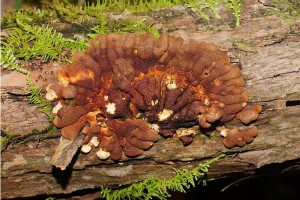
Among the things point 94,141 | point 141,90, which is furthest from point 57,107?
point 141,90

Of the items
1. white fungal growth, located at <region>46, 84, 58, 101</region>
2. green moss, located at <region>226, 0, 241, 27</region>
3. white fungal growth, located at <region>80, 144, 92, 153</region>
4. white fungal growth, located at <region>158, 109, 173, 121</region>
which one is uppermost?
green moss, located at <region>226, 0, 241, 27</region>

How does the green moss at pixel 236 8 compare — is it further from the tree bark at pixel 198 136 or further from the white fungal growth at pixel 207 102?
the white fungal growth at pixel 207 102

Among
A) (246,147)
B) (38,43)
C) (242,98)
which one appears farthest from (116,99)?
(246,147)

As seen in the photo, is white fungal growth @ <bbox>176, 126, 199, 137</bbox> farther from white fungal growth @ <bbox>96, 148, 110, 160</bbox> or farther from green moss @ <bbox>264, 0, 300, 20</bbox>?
green moss @ <bbox>264, 0, 300, 20</bbox>

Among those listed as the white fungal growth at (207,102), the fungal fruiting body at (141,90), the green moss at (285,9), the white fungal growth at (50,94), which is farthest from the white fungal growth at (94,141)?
the green moss at (285,9)

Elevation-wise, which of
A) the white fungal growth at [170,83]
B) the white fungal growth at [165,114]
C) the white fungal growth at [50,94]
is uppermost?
the white fungal growth at [170,83]

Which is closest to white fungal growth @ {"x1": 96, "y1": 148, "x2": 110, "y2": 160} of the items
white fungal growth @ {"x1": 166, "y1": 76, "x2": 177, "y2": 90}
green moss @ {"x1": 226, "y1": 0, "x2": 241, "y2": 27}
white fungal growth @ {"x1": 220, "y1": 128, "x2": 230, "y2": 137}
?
white fungal growth @ {"x1": 166, "y1": 76, "x2": 177, "y2": 90}

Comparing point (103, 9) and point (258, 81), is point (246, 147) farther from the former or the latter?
point (103, 9)
